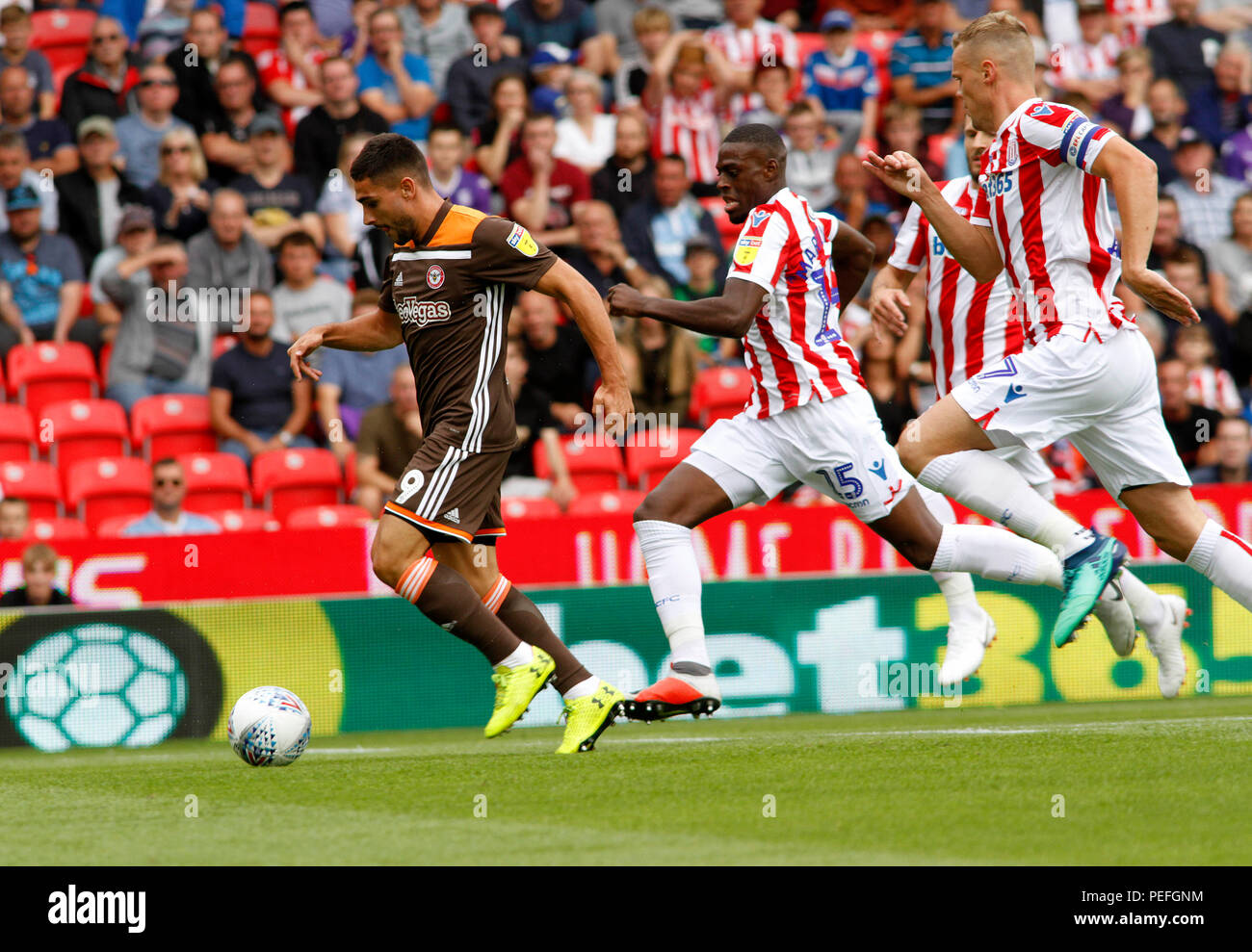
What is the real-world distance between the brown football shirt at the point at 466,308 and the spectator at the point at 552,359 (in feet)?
16.0

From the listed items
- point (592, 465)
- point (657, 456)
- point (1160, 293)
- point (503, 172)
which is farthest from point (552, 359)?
point (1160, 293)

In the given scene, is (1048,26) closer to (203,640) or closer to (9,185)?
(9,185)

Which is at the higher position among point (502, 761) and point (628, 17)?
point (628, 17)

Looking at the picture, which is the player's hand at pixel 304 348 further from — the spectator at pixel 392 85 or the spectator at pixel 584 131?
the spectator at pixel 584 131

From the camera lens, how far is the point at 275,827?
498 cm

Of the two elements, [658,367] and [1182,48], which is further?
[1182,48]

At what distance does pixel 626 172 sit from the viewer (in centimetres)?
1284

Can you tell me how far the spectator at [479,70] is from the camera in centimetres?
1334

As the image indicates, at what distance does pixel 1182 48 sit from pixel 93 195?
950 cm

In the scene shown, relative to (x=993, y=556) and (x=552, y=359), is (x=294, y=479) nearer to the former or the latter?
(x=552, y=359)

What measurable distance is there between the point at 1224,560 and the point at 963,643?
1.45 meters

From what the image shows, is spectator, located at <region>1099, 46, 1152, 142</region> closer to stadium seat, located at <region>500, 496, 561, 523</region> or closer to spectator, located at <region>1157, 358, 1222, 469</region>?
spectator, located at <region>1157, 358, 1222, 469</region>

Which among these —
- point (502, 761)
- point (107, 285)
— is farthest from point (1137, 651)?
point (107, 285)

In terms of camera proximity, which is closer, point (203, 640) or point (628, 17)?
point (203, 640)
